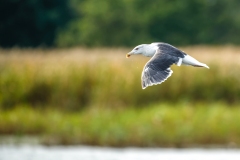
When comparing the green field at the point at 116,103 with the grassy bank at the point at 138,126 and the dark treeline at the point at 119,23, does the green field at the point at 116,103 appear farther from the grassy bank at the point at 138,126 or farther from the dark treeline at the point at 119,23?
the dark treeline at the point at 119,23

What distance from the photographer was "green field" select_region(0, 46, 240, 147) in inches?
516

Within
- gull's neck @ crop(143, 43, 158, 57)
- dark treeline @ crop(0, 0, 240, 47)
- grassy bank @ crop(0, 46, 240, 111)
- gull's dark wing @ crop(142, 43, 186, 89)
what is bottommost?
gull's dark wing @ crop(142, 43, 186, 89)

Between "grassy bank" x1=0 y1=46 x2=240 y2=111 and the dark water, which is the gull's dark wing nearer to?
the dark water

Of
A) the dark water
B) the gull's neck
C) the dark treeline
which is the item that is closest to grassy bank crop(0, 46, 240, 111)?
the dark water

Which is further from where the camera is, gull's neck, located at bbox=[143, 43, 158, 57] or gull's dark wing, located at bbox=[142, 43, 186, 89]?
gull's neck, located at bbox=[143, 43, 158, 57]

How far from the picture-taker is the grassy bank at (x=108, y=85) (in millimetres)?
14625

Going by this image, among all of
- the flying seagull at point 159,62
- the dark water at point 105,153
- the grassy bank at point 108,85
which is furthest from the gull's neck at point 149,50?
the grassy bank at point 108,85

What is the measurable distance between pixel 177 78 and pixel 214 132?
7.31ft

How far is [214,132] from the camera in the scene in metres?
13.0

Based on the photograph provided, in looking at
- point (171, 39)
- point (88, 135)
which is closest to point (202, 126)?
point (88, 135)

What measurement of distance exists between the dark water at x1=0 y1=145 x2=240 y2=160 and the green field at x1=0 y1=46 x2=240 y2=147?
201 millimetres

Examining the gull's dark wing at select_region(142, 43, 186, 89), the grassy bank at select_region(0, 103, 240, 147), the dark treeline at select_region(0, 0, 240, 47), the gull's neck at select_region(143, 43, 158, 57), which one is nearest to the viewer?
the gull's dark wing at select_region(142, 43, 186, 89)

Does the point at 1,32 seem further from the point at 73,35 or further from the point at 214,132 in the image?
the point at 214,132

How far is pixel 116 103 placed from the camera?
1450 cm
